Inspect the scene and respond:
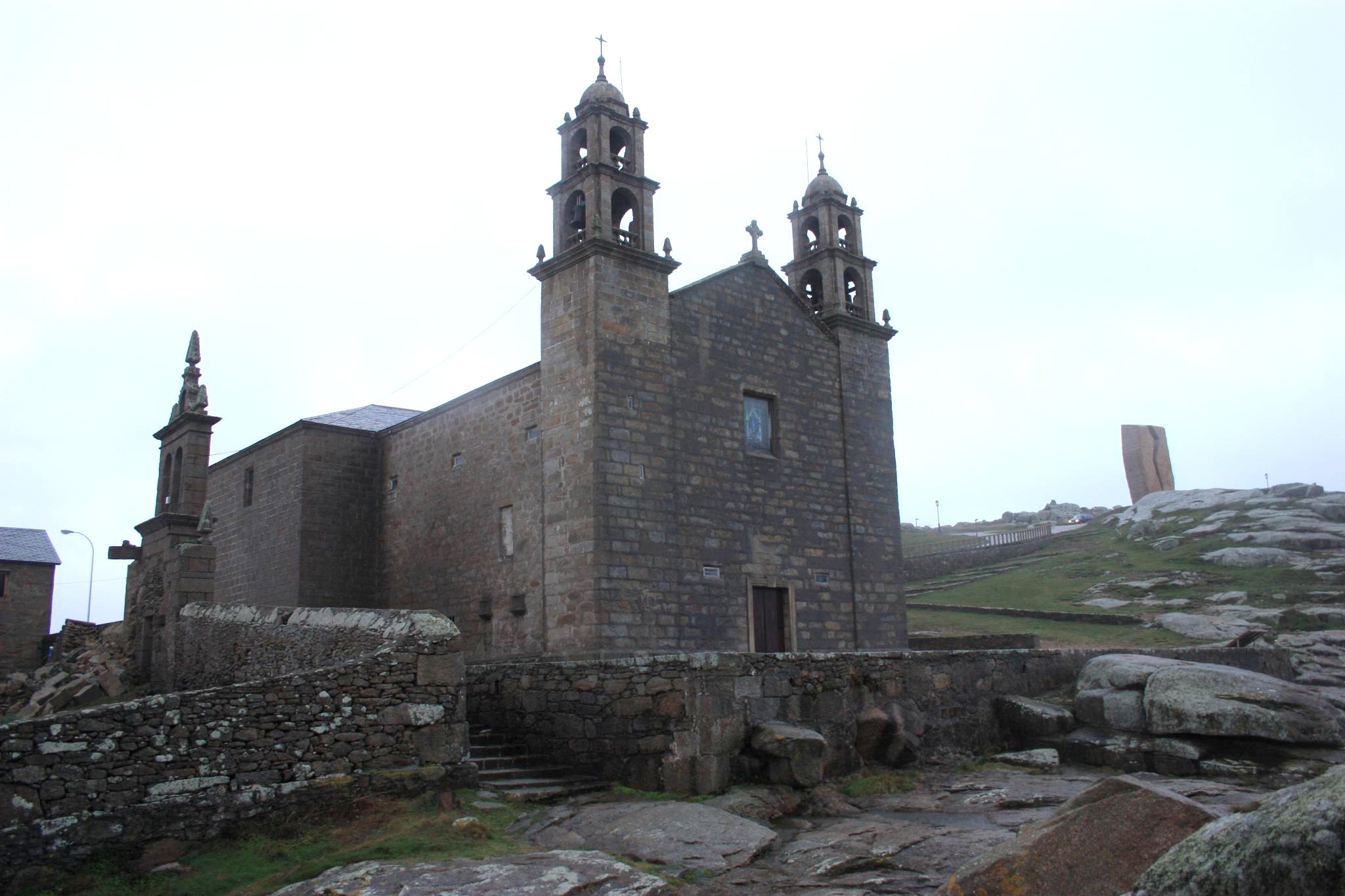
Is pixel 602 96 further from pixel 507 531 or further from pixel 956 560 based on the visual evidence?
pixel 956 560

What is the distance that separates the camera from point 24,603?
124 ft

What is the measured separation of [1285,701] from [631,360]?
11.3 metres

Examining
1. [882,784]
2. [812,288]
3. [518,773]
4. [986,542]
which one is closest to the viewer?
[518,773]

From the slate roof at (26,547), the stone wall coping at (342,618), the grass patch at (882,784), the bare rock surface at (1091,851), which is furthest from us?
the slate roof at (26,547)

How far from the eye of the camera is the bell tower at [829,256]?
23266 millimetres

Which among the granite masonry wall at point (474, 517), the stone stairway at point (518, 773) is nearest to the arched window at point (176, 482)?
the granite masonry wall at point (474, 517)

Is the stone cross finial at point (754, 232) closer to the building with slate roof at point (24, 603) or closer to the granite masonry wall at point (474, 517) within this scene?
the granite masonry wall at point (474, 517)

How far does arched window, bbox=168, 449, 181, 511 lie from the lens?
1995 centimetres

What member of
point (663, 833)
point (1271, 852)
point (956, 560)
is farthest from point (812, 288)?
point (956, 560)

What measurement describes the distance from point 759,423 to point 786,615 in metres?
3.93

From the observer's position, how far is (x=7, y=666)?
3653 centimetres

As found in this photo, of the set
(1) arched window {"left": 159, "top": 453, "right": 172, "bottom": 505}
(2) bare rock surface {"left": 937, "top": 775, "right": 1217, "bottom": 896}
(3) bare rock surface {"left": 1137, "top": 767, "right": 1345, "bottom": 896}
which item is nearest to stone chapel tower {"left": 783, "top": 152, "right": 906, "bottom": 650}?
(1) arched window {"left": 159, "top": 453, "right": 172, "bottom": 505}

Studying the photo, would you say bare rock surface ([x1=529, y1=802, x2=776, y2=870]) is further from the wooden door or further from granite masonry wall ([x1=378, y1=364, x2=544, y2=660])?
the wooden door

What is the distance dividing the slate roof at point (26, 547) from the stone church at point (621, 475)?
19.5 meters
